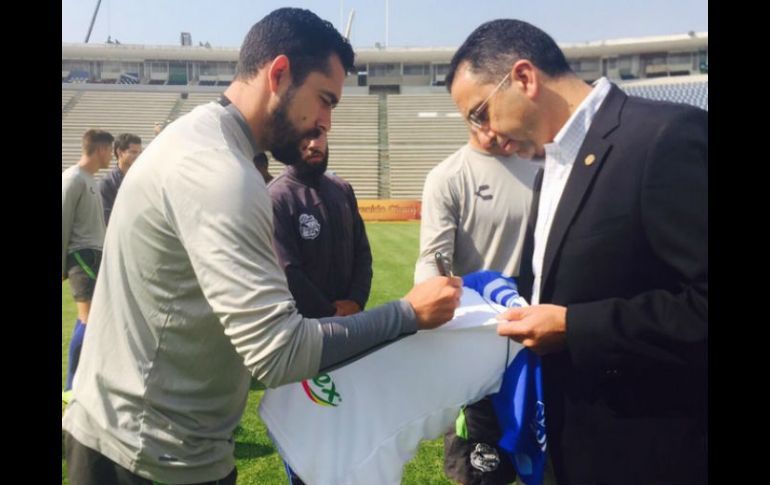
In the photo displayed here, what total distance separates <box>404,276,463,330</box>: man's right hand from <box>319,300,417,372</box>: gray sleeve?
83mm

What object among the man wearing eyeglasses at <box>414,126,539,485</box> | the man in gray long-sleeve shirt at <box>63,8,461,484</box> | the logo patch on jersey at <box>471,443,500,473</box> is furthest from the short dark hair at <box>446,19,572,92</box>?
the logo patch on jersey at <box>471,443,500,473</box>

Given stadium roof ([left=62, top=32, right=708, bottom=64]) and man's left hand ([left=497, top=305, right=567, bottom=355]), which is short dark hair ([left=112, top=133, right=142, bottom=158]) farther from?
stadium roof ([left=62, top=32, right=708, bottom=64])

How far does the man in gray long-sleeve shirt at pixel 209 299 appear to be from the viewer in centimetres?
148

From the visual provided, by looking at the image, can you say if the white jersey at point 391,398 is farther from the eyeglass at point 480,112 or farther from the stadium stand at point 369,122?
the stadium stand at point 369,122

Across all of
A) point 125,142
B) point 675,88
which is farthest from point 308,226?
point 675,88

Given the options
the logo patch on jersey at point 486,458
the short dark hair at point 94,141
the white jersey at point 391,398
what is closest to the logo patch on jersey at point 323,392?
the white jersey at point 391,398

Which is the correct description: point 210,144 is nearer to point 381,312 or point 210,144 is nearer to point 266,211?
point 266,211

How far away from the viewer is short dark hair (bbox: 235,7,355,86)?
186 centimetres

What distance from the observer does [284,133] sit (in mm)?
1863

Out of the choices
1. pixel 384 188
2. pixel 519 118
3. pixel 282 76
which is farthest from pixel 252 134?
pixel 384 188

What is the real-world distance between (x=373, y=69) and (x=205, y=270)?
149ft

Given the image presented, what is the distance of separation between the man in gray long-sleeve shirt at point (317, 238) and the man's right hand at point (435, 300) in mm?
1625

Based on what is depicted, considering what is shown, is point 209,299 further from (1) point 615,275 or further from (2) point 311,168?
Answer: (2) point 311,168

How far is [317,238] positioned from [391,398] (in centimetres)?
166
